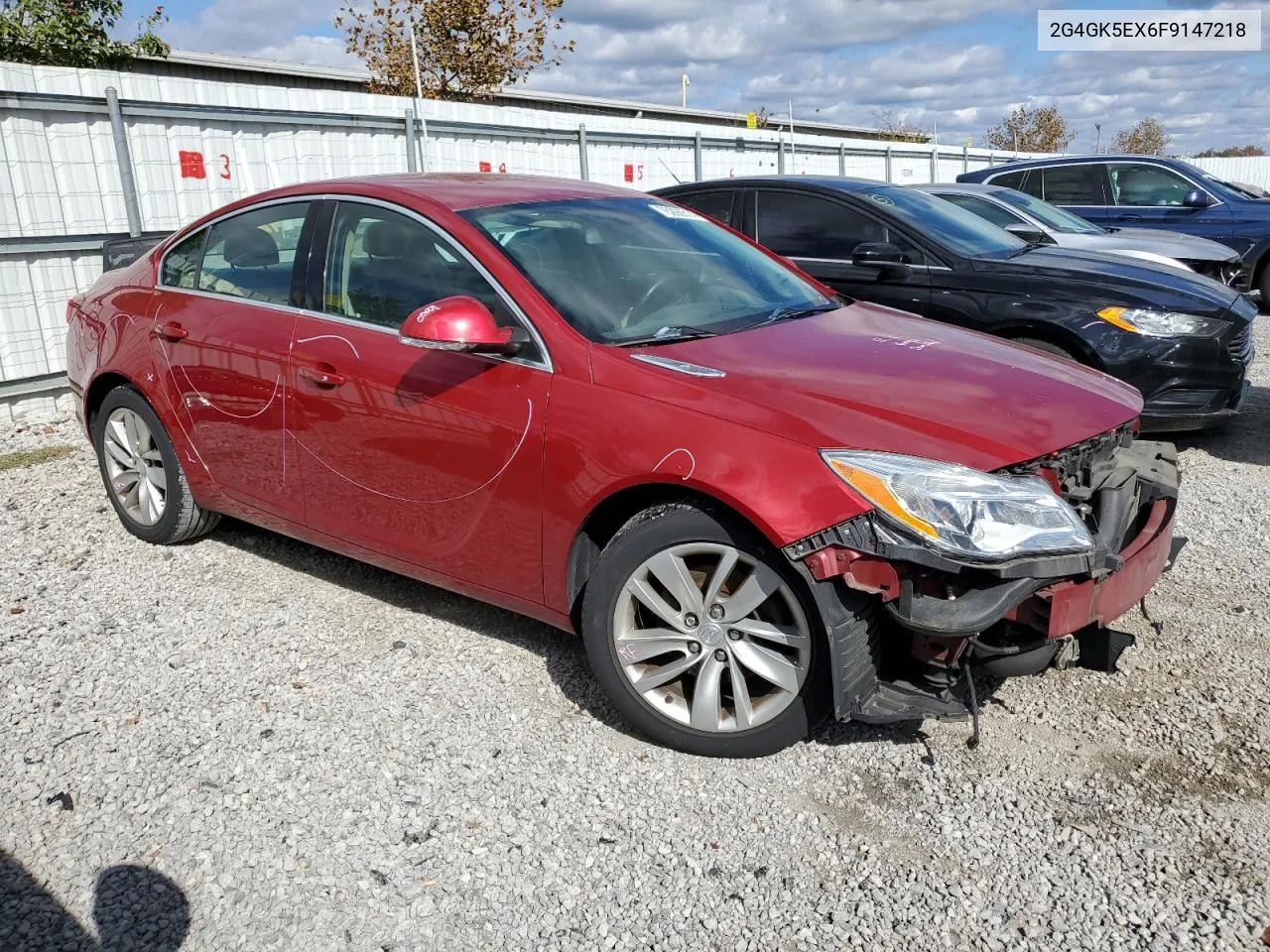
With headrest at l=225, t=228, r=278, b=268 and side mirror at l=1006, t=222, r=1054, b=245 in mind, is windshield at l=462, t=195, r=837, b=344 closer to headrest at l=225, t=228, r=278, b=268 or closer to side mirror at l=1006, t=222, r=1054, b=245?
headrest at l=225, t=228, r=278, b=268

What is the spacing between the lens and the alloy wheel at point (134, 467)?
4695 millimetres

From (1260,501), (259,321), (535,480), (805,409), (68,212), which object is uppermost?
(68,212)

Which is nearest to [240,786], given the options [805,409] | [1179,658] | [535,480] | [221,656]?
[221,656]

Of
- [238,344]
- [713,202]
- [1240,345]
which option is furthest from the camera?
[713,202]

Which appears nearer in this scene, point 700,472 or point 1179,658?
point 700,472

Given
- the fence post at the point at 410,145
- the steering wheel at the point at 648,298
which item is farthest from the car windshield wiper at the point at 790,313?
the fence post at the point at 410,145

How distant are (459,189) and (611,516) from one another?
1.53 meters

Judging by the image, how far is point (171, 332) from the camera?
436 centimetres

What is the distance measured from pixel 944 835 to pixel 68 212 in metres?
7.65

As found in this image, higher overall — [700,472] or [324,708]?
[700,472]

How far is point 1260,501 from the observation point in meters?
5.35

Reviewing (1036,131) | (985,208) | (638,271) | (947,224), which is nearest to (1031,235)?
(985,208)

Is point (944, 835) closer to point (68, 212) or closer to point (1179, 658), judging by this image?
point (1179, 658)

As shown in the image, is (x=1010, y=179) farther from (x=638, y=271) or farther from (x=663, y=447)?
(x=663, y=447)
